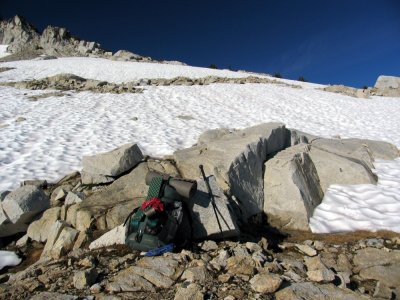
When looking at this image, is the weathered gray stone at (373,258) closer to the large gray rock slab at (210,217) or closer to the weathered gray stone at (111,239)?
the large gray rock slab at (210,217)

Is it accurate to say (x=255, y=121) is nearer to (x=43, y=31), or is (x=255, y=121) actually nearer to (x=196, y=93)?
(x=196, y=93)

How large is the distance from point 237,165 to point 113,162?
112 inches

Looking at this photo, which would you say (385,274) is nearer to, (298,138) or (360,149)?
(298,138)

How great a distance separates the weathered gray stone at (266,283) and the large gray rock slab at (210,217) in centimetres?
143

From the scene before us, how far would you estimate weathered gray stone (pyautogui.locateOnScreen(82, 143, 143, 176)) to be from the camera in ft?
23.9

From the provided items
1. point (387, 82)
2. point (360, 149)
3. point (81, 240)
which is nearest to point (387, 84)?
point (387, 82)

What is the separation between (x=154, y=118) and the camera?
15.5 m

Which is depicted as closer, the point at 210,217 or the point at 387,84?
the point at 210,217

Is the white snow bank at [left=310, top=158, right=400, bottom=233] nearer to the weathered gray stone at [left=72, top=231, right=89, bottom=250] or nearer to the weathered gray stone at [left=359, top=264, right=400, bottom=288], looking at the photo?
the weathered gray stone at [left=359, top=264, right=400, bottom=288]

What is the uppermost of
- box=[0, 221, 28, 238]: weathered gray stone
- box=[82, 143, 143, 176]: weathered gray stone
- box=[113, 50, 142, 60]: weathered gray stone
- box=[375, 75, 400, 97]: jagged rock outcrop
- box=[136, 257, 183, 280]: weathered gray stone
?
box=[113, 50, 142, 60]: weathered gray stone

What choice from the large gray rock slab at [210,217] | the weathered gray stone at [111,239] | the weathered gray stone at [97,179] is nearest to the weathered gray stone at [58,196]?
the weathered gray stone at [97,179]

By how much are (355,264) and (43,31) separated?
75608mm

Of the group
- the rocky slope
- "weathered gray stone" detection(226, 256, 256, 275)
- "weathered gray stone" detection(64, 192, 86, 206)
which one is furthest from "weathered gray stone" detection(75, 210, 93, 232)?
"weathered gray stone" detection(226, 256, 256, 275)

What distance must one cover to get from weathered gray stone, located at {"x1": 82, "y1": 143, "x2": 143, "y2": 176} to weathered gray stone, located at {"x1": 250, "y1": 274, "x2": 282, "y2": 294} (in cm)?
434
